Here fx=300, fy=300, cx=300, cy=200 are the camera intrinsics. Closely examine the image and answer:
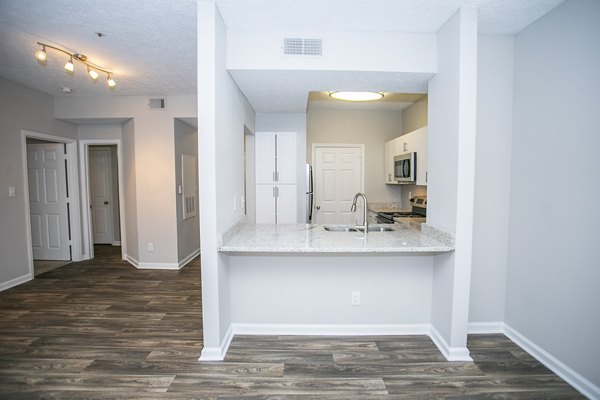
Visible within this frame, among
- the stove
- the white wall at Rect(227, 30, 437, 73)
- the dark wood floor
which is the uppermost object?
the white wall at Rect(227, 30, 437, 73)

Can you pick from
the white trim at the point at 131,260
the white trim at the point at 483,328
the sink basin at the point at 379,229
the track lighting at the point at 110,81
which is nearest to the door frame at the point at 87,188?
the white trim at the point at 131,260

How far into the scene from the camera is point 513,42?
2564 millimetres

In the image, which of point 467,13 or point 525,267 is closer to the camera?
point 467,13

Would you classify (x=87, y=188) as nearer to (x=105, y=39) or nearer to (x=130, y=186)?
(x=130, y=186)

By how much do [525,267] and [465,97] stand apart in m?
1.47

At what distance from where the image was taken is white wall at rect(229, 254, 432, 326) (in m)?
2.63

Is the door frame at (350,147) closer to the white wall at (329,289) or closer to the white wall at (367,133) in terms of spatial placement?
the white wall at (367,133)

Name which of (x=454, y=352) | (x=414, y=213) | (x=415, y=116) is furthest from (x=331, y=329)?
(x=415, y=116)

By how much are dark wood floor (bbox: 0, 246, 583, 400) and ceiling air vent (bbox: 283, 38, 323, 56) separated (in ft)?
7.90

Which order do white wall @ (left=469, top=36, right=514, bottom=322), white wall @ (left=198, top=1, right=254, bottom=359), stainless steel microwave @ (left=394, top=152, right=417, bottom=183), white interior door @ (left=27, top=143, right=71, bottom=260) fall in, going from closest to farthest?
white wall @ (left=198, top=1, right=254, bottom=359), white wall @ (left=469, top=36, right=514, bottom=322), stainless steel microwave @ (left=394, top=152, right=417, bottom=183), white interior door @ (left=27, top=143, right=71, bottom=260)

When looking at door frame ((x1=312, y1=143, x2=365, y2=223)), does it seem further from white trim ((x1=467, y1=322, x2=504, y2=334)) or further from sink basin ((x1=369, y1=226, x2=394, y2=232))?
white trim ((x1=467, y1=322, x2=504, y2=334))

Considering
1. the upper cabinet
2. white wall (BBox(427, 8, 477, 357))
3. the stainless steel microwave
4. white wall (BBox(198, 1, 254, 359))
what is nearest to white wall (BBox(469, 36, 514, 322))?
white wall (BBox(427, 8, 477, 357))

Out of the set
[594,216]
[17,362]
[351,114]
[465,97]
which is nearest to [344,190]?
[351,114]

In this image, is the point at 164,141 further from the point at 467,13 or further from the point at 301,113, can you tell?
the point at 467,13
